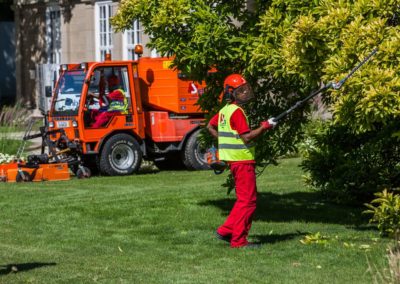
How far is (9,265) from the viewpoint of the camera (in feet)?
32.6

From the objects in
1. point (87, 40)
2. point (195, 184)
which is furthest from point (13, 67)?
point (195, 184)

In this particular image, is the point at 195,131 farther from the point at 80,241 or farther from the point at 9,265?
the point at 9,265

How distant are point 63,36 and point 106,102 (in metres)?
13.2

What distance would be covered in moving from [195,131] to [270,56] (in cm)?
824

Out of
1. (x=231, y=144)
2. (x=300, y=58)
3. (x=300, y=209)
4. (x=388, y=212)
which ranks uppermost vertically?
(x=300, y=58)

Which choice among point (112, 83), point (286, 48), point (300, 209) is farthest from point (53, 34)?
point (286, 48)

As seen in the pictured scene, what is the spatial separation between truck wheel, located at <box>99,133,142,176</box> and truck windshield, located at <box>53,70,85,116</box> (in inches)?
33.4

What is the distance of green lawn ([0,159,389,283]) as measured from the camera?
9.34 m

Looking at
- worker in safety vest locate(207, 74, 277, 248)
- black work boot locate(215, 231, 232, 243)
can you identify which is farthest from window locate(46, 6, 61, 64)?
worker in safety vest locate(207, 74, 277, 248)

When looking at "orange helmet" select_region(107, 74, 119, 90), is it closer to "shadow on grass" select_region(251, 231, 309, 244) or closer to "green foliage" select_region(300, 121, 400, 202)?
"green foliage" select_region(300, 121, 400, 202)

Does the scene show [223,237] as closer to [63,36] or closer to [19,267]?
[19,267]

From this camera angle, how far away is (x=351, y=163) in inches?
527

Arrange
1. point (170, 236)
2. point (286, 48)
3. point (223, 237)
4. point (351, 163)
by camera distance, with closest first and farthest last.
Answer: point (286, 48) → point (223, 237) → point (170, 236) → point (351, 163)

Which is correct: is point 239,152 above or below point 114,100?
below
